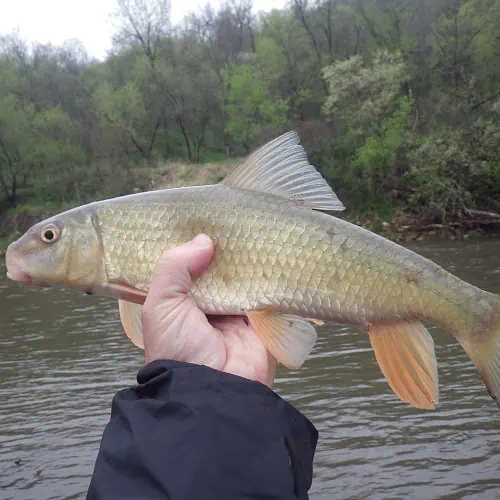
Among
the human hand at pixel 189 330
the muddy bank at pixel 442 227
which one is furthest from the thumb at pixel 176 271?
the muddy bank at pixel 442 227

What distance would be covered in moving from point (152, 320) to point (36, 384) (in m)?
10.8

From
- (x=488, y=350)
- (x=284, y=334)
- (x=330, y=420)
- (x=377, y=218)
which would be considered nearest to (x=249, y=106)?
(x=377, y=218)

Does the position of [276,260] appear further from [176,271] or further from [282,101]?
[282,101]

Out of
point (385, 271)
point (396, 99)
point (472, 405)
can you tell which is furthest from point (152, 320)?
point (396, 99)

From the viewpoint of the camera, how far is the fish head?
3049mm

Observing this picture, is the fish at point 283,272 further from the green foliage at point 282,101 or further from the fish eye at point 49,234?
the green foliage at point 282,101

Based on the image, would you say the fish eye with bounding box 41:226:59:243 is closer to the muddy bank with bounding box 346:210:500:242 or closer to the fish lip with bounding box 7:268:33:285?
the fish lip with bounding box 7:268:33:285

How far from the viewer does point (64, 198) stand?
59.3m

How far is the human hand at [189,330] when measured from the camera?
268 centimetres

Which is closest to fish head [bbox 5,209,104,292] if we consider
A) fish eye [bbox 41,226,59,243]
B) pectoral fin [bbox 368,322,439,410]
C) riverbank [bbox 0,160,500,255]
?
fish eye [bbox 41,226,59,243]

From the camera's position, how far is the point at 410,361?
2951 millimetres

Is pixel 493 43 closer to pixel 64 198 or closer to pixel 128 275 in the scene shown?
pixel 64 198

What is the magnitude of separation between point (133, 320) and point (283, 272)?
87cm

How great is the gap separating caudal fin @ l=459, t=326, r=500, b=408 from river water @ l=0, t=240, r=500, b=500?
5.11m
